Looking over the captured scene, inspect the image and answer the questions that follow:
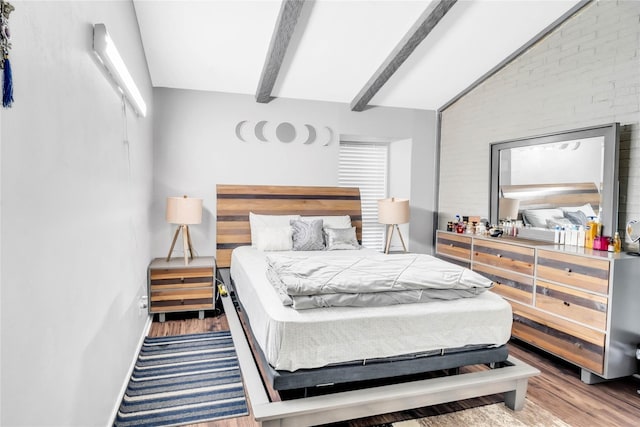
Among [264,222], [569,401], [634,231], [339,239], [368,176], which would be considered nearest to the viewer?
[569,401]

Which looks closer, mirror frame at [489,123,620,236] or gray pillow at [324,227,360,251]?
mirror frame at [489,123,620,236]

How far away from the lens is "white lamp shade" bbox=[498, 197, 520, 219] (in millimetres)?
3766

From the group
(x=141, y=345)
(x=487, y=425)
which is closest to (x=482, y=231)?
(x=487, y=425)

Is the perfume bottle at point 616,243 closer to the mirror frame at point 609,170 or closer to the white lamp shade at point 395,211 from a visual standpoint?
the mirror frame at point 609,170

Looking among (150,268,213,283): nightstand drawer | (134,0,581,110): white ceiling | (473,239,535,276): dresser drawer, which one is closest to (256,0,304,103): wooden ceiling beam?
(134,0,581,110): white ceiling

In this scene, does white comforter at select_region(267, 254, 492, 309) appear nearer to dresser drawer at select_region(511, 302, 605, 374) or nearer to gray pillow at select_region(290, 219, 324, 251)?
dresser drawer at select_region(511, 302, 605, 374)

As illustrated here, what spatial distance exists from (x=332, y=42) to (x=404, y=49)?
67 cm

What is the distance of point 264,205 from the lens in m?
4.39

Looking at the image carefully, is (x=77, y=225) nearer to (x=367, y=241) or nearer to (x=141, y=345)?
A: (x=141, y=345)

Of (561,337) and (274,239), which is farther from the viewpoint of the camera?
(274,239)

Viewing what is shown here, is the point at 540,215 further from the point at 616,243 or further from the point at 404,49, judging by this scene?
the point at 404,49

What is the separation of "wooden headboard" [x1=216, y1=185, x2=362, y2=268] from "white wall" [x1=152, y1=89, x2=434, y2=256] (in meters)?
0.14

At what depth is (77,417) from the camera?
4.70 ft

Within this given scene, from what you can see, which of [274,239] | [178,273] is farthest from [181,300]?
[274,239]
